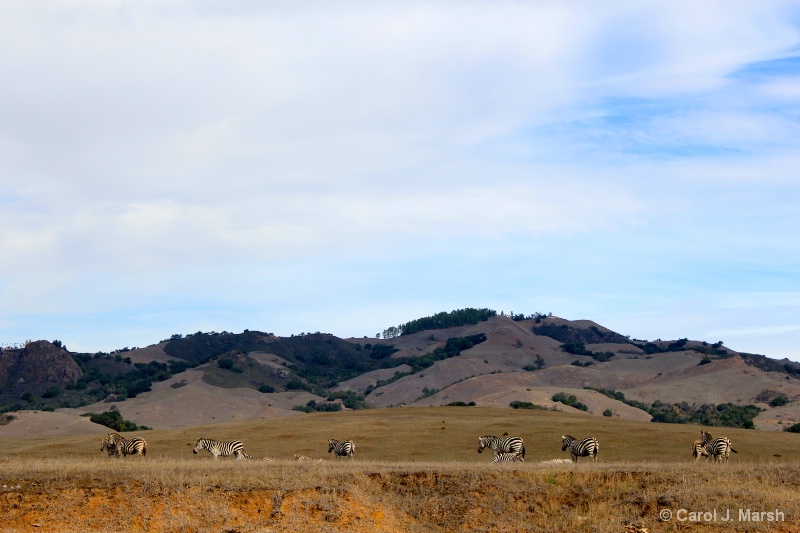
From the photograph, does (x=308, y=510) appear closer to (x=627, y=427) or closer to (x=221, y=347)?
(x=627, y=427)

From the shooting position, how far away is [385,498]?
23.3 metres

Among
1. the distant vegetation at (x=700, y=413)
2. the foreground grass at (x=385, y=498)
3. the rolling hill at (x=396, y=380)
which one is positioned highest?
the rolling hill at (x=396, y=380)

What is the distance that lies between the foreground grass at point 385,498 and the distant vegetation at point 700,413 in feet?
165

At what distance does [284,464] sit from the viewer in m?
28.5

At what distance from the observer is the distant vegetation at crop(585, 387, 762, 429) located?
2993 inches

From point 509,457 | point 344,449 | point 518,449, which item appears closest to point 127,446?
point 344,449

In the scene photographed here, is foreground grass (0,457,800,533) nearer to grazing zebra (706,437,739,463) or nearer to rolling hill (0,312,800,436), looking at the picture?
grazing zebra (706,437,739,463)

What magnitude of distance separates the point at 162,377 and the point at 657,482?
109m

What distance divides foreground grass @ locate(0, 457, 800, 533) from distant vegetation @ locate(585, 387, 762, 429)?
5040cm

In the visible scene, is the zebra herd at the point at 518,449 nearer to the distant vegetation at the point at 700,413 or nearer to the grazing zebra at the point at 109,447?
the grazing zebra at the point at 109,447

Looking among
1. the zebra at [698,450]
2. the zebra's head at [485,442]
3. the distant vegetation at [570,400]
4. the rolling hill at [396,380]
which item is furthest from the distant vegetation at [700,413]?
the zebra's head at [485,442]

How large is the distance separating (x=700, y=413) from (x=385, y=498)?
7038 centimetres

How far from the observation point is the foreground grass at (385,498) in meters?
21.0

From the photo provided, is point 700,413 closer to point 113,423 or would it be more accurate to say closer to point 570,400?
point 570,400
